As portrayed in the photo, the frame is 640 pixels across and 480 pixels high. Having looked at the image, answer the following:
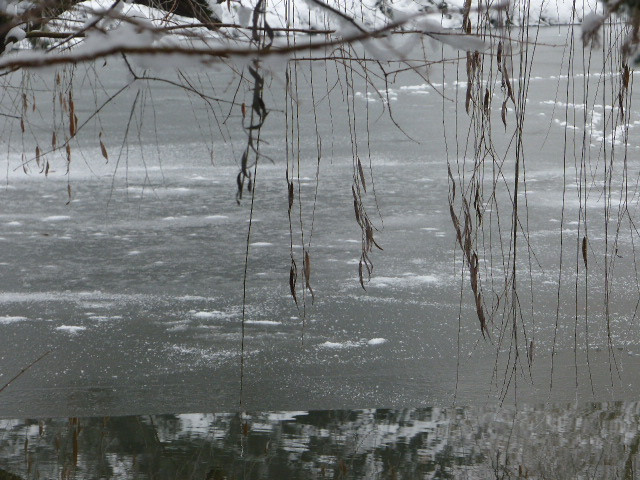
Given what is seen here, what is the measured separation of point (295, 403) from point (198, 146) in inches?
175

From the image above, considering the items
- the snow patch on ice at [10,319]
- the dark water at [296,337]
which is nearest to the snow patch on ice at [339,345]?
the dark water at [296,337]

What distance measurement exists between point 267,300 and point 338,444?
1267 mm

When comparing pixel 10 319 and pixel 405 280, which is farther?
pixel 405 280

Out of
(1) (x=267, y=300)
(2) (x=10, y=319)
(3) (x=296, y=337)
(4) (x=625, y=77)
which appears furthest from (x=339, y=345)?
(4) (x=625, y=77)

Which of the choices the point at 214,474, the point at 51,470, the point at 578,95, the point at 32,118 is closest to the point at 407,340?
the point at 214,474

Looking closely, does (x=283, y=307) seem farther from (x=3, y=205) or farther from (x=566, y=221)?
(x=3, y=205)

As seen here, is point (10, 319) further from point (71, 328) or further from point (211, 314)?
point (211, 314)

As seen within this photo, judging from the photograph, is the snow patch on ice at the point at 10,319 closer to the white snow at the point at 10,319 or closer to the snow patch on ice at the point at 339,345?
the white snow at the point at 10,319

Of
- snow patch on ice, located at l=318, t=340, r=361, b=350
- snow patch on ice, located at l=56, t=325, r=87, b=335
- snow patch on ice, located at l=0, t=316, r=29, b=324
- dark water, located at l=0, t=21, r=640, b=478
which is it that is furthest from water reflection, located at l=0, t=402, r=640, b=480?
snow patch on ice, located at l=0, t=316, r=29, b=324

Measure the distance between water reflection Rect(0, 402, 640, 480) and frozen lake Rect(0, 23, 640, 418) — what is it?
0.32ft

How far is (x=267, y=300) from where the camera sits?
3363mm

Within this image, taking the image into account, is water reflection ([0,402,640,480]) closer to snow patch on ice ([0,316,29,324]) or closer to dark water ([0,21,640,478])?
dark water ([0,21,640,478])

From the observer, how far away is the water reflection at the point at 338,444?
6.53 ft

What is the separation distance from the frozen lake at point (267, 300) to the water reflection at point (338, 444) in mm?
98
